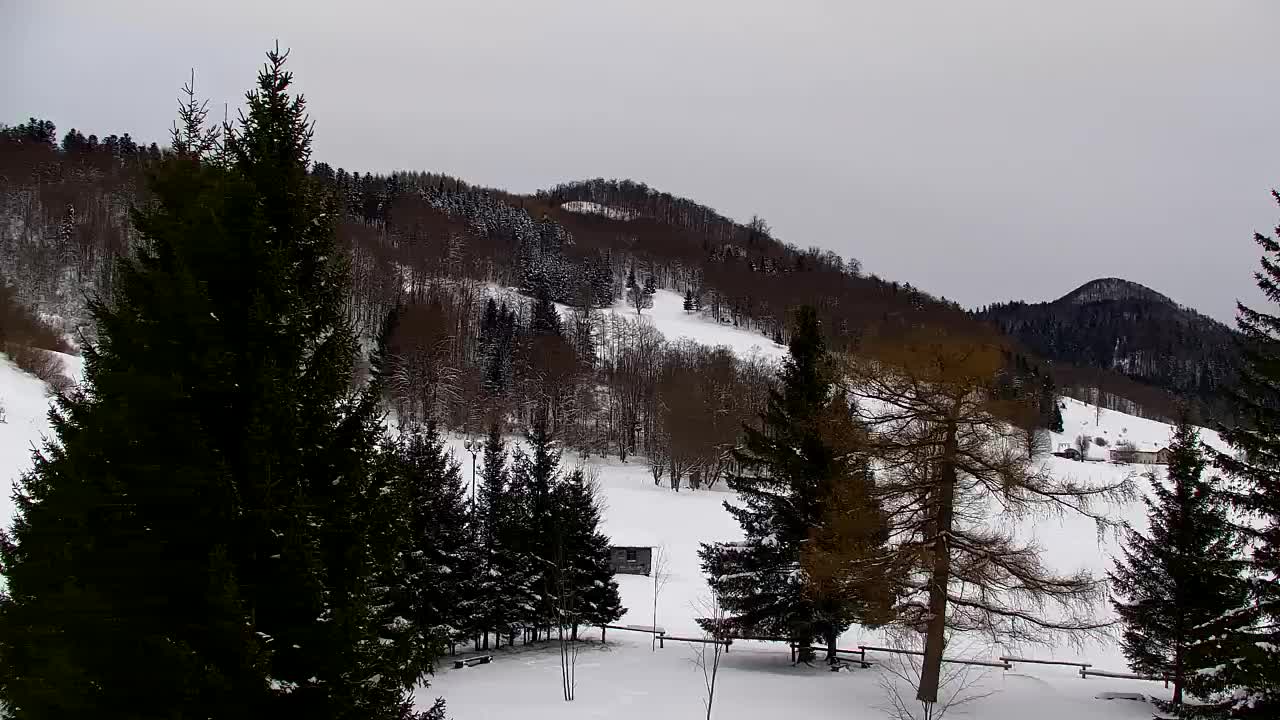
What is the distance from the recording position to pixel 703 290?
130000 mm

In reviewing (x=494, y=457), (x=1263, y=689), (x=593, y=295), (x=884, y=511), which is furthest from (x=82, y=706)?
(x=593, y=295)

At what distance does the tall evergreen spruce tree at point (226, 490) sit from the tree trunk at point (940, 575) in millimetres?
11882

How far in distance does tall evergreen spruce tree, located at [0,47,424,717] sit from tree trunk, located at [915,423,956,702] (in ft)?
39.0

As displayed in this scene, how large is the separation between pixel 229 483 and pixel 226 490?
58mm

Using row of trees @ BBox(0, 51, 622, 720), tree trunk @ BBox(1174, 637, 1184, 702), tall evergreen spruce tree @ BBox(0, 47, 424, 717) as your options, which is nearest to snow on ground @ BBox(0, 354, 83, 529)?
row of trees @ BBox(0, 51, 622, 720)

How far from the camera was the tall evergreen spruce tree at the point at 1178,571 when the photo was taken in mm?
16125

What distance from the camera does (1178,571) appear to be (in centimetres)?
1669

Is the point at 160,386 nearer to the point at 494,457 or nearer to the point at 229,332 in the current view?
the point at 229,332

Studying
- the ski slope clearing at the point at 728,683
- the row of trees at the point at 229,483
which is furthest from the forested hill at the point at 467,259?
the row of trees at the point at 229,483

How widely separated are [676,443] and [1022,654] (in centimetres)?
3228

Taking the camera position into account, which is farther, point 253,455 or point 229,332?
point 229,332

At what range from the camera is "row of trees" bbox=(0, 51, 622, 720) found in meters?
5.12

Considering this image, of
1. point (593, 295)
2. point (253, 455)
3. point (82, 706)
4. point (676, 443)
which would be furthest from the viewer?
point (593, 295)

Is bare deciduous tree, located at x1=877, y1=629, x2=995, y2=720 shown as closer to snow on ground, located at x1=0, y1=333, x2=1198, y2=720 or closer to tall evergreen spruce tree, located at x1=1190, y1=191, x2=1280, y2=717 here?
snow on ground, located at x1=0, y1=333, x2=1198, y2=720
